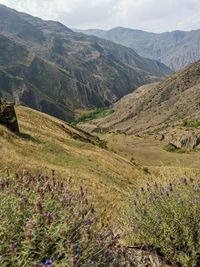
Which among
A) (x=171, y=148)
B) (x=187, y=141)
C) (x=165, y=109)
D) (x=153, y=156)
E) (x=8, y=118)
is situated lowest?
(x=171, y=148)

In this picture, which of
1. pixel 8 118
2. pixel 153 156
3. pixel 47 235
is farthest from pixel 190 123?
pixel 47 235

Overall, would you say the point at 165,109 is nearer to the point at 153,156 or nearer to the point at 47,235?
the point at 153,156

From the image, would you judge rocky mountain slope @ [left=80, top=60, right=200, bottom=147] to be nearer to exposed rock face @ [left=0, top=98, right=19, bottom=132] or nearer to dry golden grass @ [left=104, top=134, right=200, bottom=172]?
dry golden grass @ [left=104, top=134, right=200, bottom=172]

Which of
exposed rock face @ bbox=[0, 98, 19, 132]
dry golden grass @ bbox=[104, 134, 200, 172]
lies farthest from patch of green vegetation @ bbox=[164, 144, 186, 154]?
exposed rock face @ bbox=[0, 98, 19, 132]

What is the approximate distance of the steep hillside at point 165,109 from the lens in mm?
86188

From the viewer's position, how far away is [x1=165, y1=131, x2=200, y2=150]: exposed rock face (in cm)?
5507

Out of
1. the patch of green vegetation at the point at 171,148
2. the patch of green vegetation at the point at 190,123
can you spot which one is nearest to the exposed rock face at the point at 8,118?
the patch of green vegetation at the point at 171,148

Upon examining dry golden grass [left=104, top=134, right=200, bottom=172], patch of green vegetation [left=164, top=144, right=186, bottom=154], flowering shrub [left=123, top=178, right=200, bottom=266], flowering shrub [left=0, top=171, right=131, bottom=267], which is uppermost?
flowering shrub [left=0, top=171, right=131, bottom=267]

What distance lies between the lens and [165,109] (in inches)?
3745

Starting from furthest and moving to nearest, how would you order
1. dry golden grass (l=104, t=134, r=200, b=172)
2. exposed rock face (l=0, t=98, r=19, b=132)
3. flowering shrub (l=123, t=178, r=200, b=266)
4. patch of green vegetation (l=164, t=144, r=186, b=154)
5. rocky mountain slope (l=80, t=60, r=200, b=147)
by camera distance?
rocky mountain slope (l=80, t=60, r=200, b=147) < patch of green vegetation (l=164, t=144, r=186, b=154) < dry golden grass (l=104, t=134, r=200, b=172) < exposed rock face (l=0, t=98, r=19, b=132) < flowering shrub (l=123, t=178, r=200, b=266)

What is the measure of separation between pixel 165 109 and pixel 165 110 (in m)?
0.67

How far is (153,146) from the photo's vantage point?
2132 inches

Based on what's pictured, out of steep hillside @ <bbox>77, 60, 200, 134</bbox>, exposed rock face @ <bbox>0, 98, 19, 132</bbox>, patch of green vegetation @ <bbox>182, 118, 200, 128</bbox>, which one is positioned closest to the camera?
exposed rock face @ <bbox>0, 98, 19, 132</bbox>

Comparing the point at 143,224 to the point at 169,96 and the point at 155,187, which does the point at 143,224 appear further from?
the point at 169,96
